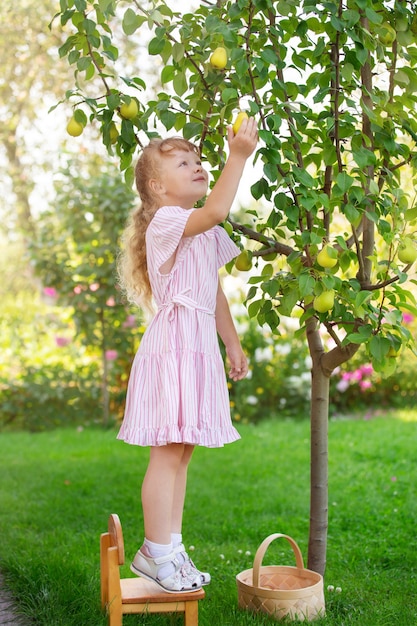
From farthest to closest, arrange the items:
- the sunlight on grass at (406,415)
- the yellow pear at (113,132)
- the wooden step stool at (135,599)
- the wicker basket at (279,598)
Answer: the sunlight on grass at (406,415) → the yellow pear at (113,132) → the wicker basket at (279,598) → the wooden step stool at (135,599)

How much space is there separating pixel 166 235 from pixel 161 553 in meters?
0.92

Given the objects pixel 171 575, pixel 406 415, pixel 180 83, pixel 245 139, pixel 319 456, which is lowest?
pixel 171 575

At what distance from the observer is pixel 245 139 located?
2186mm

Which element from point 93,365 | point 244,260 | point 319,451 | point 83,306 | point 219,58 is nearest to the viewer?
point 219,58

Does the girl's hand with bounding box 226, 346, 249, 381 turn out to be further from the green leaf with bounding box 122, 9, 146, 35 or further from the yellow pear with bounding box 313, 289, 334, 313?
the green leaf with bounding box 122, 9, 146, 35

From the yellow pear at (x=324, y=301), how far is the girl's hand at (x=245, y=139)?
17.4 inches

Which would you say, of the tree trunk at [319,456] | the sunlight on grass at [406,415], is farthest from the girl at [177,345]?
the sunlight on grass at [406,415]

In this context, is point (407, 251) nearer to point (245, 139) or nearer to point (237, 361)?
point (245, 139)

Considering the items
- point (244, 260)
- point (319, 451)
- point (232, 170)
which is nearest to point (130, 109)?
point (232, 170)

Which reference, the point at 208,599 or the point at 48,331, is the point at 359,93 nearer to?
the point at 208,599

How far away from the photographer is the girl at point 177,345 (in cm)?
229

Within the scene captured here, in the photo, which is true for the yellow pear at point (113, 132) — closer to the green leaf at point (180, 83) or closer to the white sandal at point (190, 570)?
the green leaf at point (180, 83)

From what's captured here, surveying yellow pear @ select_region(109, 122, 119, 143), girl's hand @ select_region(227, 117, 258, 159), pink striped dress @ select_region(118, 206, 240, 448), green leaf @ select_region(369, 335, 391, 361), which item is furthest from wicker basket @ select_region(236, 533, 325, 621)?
yellow pear @ select_region(109, 122, 119, 143)

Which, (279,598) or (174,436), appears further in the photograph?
(279,598)
